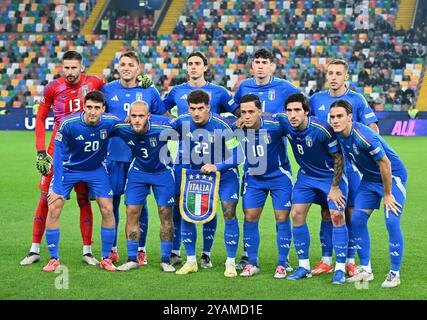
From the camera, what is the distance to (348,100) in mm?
8461

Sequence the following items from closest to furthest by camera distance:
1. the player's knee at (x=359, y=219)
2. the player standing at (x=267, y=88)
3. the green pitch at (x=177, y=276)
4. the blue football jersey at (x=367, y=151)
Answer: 1. the green pitch at (x=177, y=276)
2. the blue football jersey at (x=367, y=151)
3. the player's knee at (x=359, y=219)
4. the player standing at (x=267, y=88)

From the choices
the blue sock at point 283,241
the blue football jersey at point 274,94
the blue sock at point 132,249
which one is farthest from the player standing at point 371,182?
the blue sock at point 132,249

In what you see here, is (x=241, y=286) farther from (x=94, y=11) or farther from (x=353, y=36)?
(x=94, y=11)

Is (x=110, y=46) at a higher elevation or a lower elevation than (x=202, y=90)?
lower

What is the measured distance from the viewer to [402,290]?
7.23 meters

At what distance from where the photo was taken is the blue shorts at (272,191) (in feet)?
26.6

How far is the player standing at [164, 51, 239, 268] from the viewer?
8539 millimetres

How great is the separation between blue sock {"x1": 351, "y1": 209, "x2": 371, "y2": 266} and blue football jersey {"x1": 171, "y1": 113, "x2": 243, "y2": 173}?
1.29 meters

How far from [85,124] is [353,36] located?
86.4ft

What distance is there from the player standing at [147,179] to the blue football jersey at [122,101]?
309 millimetres

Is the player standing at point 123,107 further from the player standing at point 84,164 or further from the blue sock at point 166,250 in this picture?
the blue sock at point 166,250

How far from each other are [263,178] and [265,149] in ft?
0.96

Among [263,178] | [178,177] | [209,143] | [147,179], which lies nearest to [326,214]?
[263,178]
